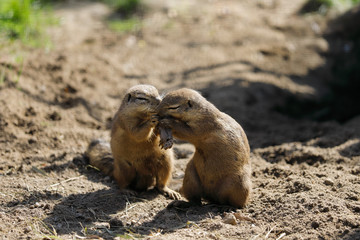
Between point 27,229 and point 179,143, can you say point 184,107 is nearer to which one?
point 27,229

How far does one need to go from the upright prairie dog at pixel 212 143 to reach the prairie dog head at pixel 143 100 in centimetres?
26

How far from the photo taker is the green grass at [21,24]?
8.16 metres

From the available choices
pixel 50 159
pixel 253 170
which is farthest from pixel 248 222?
pixel 50 159

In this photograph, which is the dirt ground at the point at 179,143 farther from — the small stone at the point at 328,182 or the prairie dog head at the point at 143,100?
the prairie dog head at the point at 143,100

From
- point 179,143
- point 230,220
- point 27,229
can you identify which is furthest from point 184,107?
point 179,143

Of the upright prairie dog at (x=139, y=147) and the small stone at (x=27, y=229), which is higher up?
the upright prairie dog at (x=139, y=147)

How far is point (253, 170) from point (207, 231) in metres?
1.62

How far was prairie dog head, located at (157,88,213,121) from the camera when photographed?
14.3 ft

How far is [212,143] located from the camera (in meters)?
4.32

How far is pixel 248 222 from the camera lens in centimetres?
406

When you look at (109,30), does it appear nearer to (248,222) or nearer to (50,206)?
(50,206)

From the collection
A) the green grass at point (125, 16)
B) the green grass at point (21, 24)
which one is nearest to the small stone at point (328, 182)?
the green grass at point (21, 24)

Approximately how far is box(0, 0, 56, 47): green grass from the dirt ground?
0.35 metres

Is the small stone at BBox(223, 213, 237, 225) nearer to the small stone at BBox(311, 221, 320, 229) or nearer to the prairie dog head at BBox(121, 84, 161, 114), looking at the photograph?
the small stone at BBox(311, 221, 320, 229)
